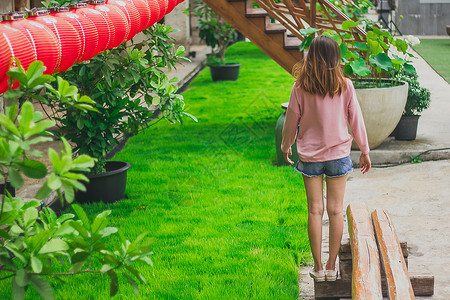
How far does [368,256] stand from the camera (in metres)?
4.04

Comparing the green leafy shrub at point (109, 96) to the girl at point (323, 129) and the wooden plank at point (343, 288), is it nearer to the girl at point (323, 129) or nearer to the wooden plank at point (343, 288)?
the girl at point (323, 129)

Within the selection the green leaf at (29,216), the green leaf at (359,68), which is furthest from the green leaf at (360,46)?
the green leaf at (29,216)

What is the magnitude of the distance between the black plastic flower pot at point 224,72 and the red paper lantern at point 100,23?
11508 mm

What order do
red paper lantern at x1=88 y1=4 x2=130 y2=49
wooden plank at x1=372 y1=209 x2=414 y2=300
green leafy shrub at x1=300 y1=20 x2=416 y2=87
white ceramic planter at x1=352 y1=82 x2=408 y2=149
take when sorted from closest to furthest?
wooden plank at x1=372 y1=209 x2=414 y2=300
red paper lantern at x1=88 y1=4 x2=130 y2=49
green leafy shrub at x1=300 y1=20 x2=416 y2=87
white ceramic planter at x1=352 y1=82 x2=408 y2=149

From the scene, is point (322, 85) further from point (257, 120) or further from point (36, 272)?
point (257, 120)

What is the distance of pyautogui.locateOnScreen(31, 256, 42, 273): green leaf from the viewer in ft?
7.06

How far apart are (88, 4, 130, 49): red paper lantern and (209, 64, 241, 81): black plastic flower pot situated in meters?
11.1

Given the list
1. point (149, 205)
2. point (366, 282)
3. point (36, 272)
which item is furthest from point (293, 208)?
point (36, 272)

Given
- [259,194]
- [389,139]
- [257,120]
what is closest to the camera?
[259,194]

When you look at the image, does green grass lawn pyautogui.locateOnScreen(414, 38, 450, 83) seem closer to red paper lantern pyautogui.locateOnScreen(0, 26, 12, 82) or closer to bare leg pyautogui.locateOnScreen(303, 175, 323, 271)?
bare leg pyautogui.locateOnScreen(303, 175, 323, 271)

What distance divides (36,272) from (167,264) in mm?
3068

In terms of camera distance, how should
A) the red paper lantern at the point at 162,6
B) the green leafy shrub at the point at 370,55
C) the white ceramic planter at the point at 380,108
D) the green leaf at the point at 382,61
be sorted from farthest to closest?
the white ceramic planter at the point at 380,108 < the green leaf at the point at 382,61 < the green leafy shrub at the point at 370,55 < the red paper lantern at the point at 162,6

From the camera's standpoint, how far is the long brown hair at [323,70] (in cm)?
427

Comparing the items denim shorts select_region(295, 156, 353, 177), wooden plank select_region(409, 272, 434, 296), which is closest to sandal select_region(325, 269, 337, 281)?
wooden plank select_region(409, 272, 434, 296)
